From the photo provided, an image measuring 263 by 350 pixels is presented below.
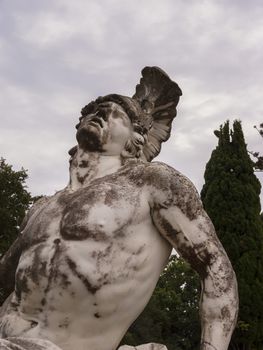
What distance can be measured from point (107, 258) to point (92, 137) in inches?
27.0

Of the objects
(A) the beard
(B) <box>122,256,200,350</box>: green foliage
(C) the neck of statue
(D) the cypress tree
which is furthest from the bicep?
(B) <box>122,256,200,350</box>: green foliage

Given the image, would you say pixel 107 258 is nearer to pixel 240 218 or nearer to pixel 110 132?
pixel 110 132

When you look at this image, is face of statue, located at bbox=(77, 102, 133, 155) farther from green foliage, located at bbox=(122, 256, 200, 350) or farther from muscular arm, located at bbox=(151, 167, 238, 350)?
green foliage, located at bbox=(122, 256, 200, 350)

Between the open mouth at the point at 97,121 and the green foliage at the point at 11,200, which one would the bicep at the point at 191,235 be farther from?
the green foliage at the point at 11,200

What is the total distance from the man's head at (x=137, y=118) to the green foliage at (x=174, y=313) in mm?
25125

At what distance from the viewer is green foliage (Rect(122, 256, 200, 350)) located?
2978 centimetres

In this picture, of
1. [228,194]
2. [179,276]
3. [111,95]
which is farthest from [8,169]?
[111,95]

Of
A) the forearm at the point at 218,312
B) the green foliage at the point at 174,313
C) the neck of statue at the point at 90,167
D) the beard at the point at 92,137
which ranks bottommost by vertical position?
the forearm at the point at 218,312

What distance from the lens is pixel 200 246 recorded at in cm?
291

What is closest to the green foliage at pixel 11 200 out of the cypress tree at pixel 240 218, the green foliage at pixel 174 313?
the cypress tree at pixel 240 218

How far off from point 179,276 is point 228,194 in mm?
15792

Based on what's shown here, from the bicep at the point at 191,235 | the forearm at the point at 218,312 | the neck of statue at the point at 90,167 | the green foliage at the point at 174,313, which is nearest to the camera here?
the forearm at the point at 218,312

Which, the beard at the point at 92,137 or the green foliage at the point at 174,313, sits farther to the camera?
the green foliage at the point at 174,313

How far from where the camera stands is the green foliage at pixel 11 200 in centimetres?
2267
